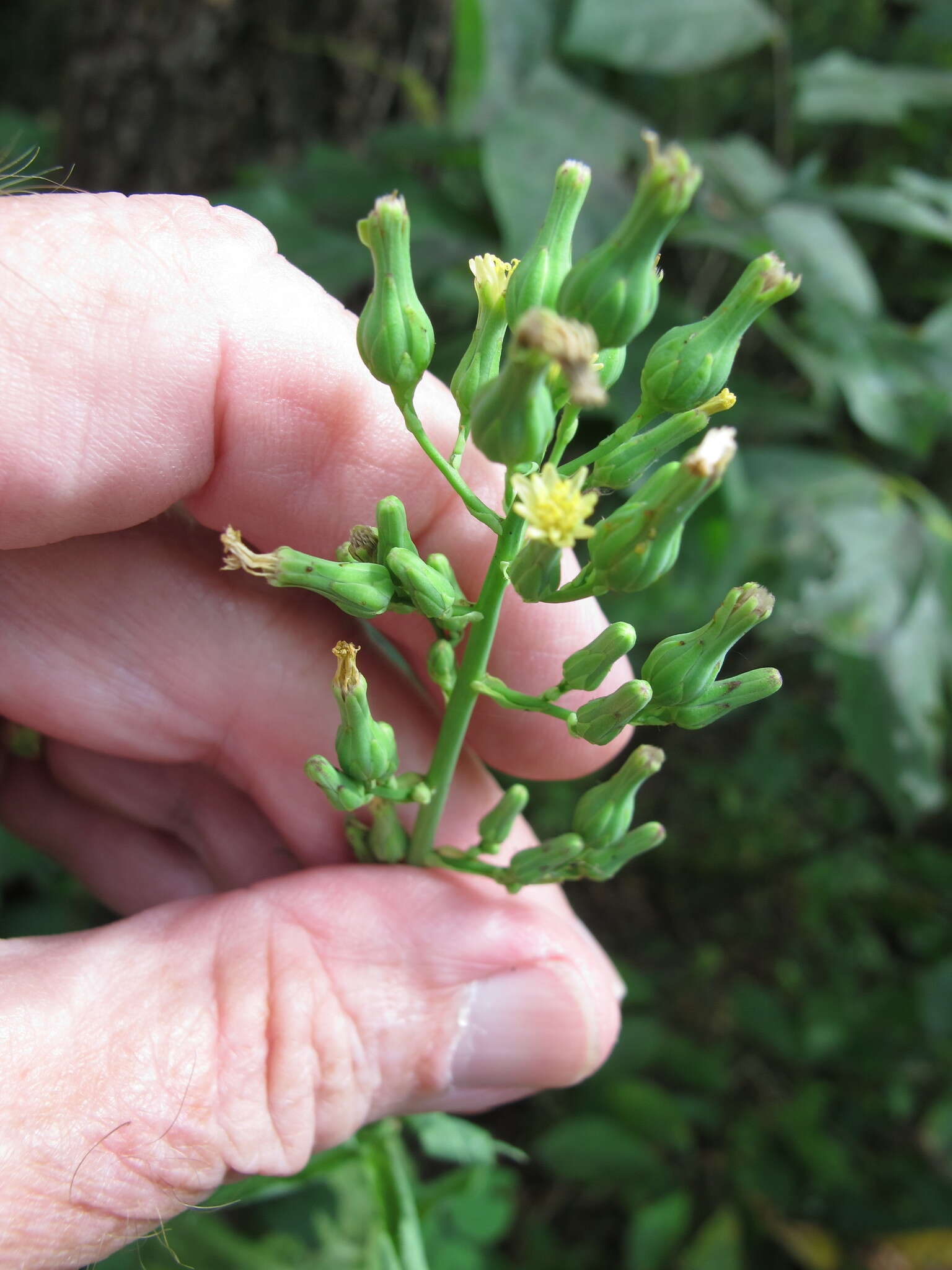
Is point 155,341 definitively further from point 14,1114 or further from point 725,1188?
point 725,1188

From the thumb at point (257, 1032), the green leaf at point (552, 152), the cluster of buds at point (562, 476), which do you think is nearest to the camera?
the cluster of buds at point (562, 476)

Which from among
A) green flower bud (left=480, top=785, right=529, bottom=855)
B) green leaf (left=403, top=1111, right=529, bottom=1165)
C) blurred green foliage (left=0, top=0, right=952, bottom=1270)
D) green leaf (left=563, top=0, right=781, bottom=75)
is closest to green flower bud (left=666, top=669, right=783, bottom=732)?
green flower bud (left=480, top=785, right=529, bottom=855)

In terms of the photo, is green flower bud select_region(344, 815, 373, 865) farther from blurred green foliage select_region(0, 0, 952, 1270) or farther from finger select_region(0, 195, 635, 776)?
blurred green foliage select_region(0, 0, 952, 1270)

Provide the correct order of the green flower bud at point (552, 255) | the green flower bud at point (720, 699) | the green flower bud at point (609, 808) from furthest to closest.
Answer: the green flower bud at point (609, 808) < the green flower bud at point (720, 699) < the green flower bud at point (552, 255)

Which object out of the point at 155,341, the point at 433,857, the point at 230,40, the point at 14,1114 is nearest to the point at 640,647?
the point at 433,857

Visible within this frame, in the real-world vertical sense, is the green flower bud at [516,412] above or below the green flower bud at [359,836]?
above

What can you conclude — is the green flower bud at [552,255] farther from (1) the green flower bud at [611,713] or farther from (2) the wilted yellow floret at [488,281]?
(1) the green flower bud at [611,713]

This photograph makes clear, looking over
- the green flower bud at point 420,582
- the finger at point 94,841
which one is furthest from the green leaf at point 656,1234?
the green flower bud at point 420,582

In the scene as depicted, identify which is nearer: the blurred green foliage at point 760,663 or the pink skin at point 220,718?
the pink skin at point 220,718
